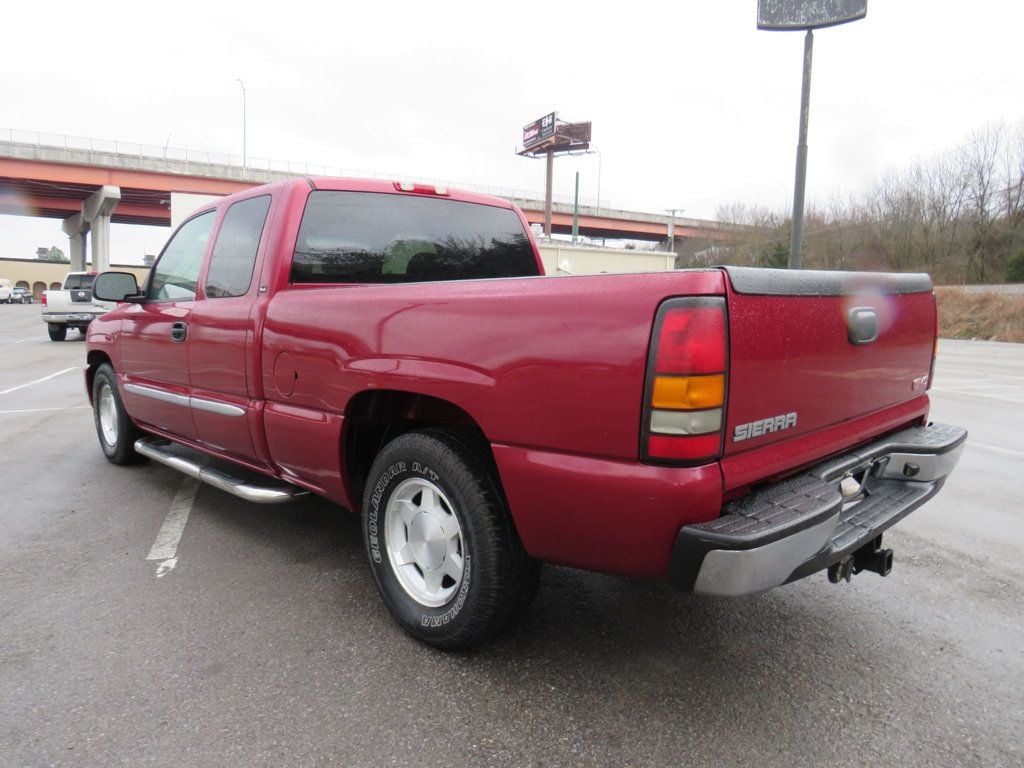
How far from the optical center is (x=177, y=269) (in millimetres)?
4324

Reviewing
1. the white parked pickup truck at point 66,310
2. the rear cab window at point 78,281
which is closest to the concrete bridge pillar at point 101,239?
the rear cab window at point 78,281

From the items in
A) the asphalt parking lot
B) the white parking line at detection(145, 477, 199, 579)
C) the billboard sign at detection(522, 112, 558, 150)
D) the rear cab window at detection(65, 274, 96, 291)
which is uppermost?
the billboard sign at detection(522, 112, 558, 150)

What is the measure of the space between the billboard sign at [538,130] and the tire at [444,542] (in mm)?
68677

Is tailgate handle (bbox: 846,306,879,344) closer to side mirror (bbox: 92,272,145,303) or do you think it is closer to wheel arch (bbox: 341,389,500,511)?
wheel arch (bbox: 341,389,500,511)

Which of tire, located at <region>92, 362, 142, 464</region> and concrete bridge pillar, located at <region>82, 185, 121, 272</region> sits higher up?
concrete bridge pillar, located at <region>82, 185, 121, 272</region>

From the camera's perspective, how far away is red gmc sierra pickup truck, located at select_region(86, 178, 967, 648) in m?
1.90

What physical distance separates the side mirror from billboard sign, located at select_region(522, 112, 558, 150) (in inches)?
2630

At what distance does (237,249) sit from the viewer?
3.63 metres

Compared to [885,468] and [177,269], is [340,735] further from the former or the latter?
[177,269]

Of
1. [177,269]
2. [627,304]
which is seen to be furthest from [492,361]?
[177,269]

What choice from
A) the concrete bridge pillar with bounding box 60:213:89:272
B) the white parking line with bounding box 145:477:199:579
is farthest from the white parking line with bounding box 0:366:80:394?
the concrete bridge pillar with bounding box 60:213:89:272

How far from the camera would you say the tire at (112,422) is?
502 centimetres

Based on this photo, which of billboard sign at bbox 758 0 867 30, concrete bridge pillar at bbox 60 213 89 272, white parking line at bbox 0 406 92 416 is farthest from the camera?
concrete bridge pillar at bbox 60 213 89 272

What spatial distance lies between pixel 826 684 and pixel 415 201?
2961mm
